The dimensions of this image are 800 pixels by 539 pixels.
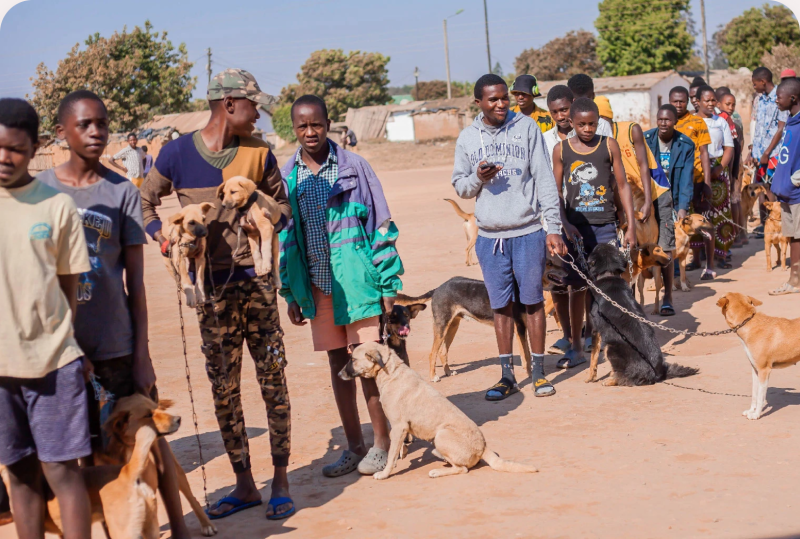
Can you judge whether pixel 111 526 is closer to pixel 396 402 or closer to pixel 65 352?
pixel 65 352

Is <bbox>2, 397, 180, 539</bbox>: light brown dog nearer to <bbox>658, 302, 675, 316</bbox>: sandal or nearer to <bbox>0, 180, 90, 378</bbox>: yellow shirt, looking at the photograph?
<bbox>0, 180, 90, 378</bbox>: yellow shirt

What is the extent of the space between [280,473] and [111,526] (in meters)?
1.26

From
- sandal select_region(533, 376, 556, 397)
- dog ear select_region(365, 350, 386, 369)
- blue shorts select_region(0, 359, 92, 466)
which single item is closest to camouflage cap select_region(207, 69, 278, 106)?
dog ear select_region(365, 350, 386, 369)

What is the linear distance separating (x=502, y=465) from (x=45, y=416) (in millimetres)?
2714

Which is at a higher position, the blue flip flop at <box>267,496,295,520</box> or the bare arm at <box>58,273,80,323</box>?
the bare arm at <box>58,273,80,323</box>

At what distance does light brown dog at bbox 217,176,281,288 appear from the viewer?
170 inches

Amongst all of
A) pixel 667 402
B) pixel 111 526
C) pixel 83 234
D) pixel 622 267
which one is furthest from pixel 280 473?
pixel 622 267

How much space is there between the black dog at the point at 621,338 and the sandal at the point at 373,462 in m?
2.42

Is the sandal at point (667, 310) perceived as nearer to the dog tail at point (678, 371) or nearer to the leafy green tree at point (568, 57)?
the dog tail at point (678, 371)

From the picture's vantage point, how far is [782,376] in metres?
6.65

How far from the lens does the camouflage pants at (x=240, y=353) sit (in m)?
4.52

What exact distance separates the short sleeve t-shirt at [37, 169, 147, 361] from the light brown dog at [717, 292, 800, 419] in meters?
4.14

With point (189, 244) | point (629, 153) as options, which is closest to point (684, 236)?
point (629, 153)

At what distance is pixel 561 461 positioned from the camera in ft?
16.6
